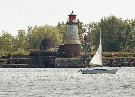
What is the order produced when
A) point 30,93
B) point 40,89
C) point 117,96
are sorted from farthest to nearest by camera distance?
point 40,89 < point 30,93 < point 117,96

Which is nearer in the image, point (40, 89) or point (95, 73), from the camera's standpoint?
point (40, 89)

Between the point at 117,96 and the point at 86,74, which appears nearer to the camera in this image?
the point at 117,96

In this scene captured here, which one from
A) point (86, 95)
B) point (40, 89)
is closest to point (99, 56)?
point (40, 89)

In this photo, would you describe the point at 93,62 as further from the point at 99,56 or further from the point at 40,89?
the point at 40,89

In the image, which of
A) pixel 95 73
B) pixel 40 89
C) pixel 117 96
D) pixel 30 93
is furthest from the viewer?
pixel 95 73

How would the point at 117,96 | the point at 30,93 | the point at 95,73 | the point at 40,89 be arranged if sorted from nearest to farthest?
the point at 117,96 → the point at 30,93 → the point at 40,89 → the point at 95,73

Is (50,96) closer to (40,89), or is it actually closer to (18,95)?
(18,95)

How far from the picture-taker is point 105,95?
8131 cm

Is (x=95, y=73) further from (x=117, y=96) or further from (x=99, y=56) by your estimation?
(x=117, y=96)

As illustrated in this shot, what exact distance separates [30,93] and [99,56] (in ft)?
236

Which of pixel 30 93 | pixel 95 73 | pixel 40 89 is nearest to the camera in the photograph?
pixel 30 93

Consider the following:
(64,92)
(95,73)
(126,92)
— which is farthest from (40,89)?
(95,73)

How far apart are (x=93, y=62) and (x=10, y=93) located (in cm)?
7073

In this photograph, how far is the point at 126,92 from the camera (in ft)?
283
